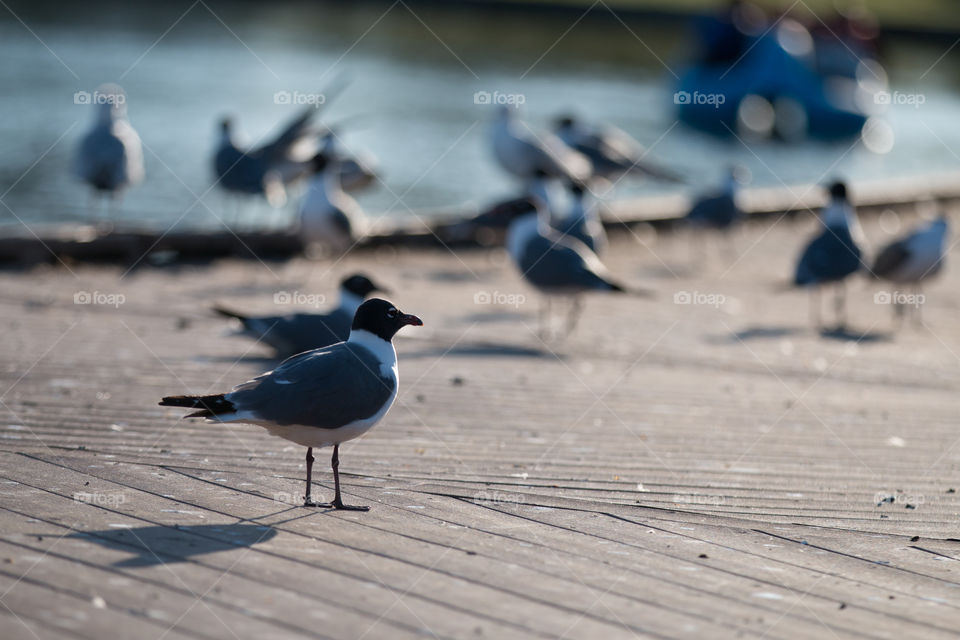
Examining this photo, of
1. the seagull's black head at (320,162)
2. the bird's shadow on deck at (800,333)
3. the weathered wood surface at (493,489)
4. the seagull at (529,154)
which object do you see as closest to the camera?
the weathered wood surface at (493,489)

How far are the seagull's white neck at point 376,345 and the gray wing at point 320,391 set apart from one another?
56 millimetres

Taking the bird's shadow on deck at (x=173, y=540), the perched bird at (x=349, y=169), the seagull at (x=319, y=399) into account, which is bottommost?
the bird's shadow on deck at (x=173, y=540)

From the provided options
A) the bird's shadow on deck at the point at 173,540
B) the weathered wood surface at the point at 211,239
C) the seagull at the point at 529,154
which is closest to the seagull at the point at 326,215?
the weathered wood surface at the point at 211,239

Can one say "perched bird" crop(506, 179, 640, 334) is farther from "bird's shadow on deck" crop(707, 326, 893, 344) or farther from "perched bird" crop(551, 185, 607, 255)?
"bird's shadow on deck" crop(707, 326, 893, 344)

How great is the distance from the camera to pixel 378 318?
6230 mm

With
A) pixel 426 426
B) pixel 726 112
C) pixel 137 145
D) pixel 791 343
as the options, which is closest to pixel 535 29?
pixel 726 112

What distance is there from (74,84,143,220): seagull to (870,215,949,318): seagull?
9102 mm

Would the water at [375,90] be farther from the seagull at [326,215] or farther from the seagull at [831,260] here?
the seagull at [831,260]

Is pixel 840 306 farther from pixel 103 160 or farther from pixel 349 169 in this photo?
pixel 103 160

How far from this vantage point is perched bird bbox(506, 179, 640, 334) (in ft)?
37.7

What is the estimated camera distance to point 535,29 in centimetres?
5981

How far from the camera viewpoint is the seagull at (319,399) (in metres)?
5.65

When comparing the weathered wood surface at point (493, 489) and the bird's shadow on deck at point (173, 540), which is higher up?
the weathered wood surface at point (493, 489)

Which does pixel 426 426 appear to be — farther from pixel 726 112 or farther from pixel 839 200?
pixel 726 112
